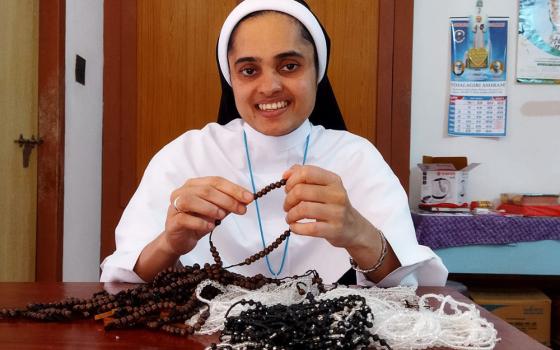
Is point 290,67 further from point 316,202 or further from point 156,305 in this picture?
point 156,305

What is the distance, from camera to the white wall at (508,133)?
11.2 ft

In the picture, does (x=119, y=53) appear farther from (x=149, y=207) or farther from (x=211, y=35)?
(x=149, y=207)

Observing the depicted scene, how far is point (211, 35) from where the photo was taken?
3309 millimetres

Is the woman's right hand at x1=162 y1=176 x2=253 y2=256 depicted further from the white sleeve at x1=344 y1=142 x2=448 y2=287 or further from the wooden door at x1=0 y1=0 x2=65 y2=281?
the wooden door at x1=0 y1=0 x2=65 y2=281

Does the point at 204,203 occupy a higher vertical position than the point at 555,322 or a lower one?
higher

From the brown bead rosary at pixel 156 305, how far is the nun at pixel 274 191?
0.43 feet

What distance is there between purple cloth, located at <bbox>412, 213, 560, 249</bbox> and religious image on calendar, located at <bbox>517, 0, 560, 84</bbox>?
3.64ft

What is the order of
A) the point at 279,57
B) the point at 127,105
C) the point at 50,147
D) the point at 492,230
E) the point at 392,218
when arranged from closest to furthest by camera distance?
1. the point at 392,218
2. the point at 279,57
3. the point at 50,147
4. the point at 492,230
5. the point at 127,105

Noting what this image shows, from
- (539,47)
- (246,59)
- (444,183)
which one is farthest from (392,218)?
(539,47)

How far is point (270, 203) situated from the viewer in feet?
5.08

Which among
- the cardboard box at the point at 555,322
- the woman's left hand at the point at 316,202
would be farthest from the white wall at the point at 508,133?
the woman's left hand at the point at 316,202

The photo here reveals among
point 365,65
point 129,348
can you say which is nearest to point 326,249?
point 129,348

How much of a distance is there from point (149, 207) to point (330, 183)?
648 millimetres

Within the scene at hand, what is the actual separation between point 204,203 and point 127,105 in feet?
8.14
